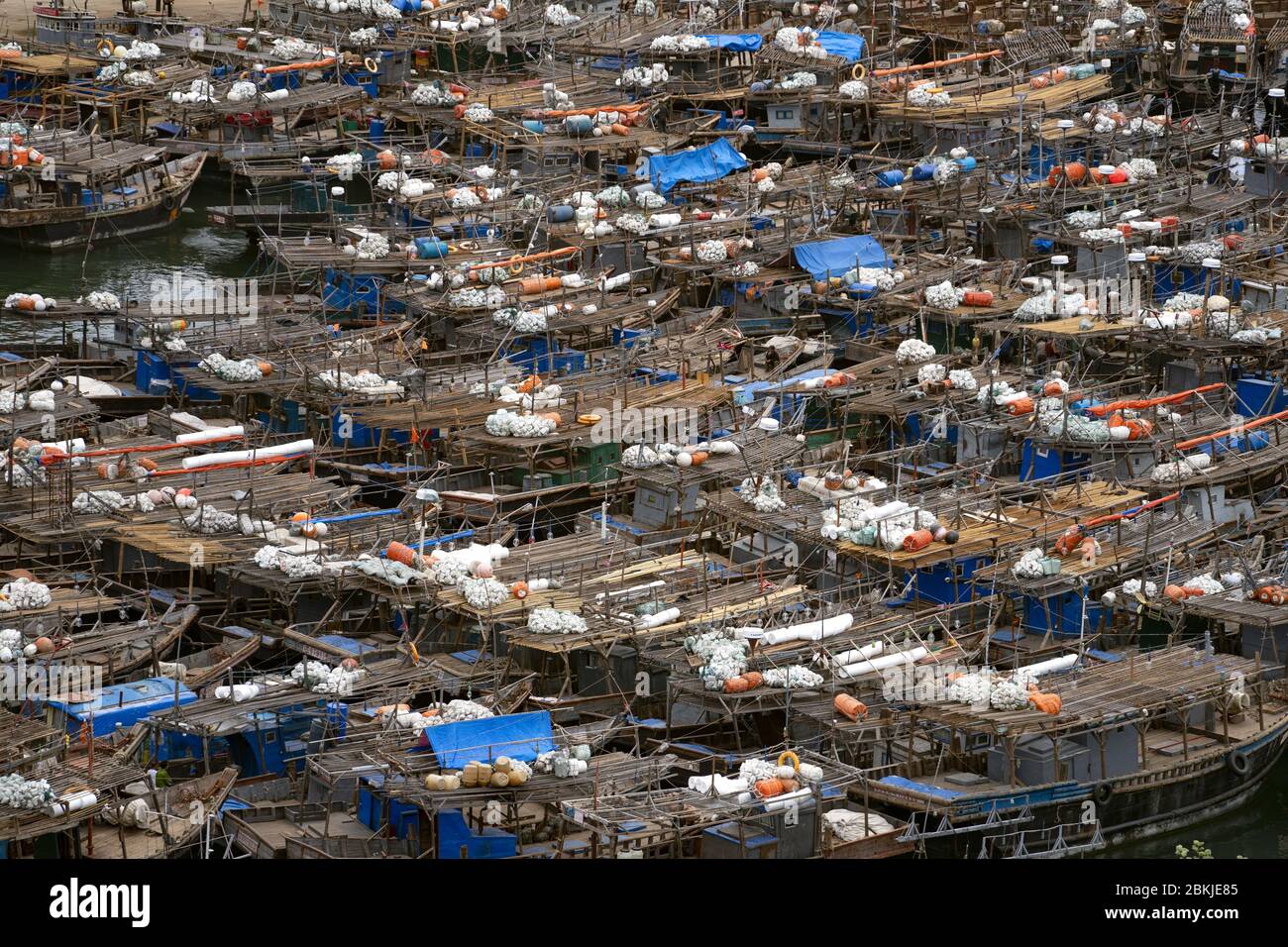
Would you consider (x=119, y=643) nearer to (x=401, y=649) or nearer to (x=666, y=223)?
(x=401, y=649)

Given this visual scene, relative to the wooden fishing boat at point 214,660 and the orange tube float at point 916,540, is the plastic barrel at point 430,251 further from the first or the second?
the orange tube float at point 916,540

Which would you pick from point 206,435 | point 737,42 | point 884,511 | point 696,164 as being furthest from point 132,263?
point 884,511

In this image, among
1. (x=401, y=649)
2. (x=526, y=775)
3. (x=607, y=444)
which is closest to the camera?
(x=526, y=775)

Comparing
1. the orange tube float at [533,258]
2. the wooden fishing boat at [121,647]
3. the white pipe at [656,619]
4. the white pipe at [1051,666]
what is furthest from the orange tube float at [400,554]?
the orange tube float at [533,258]

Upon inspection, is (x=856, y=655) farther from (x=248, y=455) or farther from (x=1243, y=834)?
(x=248, y=455)

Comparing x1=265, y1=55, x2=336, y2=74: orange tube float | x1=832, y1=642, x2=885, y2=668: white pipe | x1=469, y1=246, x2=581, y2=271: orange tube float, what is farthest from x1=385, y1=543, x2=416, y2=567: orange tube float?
x1=265, y1=55, x2=336, y2=74: orange tube float
